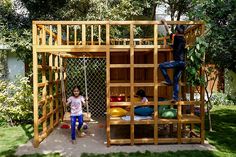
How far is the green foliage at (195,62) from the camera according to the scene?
261 inches

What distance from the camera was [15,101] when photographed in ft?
30.5

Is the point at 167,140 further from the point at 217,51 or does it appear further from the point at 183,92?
the point at 217,51

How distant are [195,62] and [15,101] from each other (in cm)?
546

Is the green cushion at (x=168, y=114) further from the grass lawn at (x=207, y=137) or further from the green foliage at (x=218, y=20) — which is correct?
the green foliage at (x=218, y=20)

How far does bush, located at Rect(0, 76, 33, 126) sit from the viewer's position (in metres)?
9.21

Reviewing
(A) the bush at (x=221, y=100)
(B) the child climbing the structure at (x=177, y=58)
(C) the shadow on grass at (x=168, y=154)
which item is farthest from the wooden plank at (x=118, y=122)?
(A) the bush at (x=221, y=100)

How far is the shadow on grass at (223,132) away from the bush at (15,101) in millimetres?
5289

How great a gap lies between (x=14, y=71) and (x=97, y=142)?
6.43 metres

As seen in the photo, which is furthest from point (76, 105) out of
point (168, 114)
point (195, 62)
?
point (195, 62)

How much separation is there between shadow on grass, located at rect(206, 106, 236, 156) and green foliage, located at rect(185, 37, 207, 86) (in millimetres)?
1496

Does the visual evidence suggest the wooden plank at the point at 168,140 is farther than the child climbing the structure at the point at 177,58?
Yes

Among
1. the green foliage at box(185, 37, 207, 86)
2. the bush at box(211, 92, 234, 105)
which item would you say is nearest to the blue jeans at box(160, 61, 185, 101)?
the green foliage at box(185, 37, 207, 86)

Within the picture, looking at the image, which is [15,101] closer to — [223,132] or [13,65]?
[13,65]

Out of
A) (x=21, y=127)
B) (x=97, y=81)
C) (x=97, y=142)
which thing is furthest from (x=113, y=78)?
(x=97, y=142)
